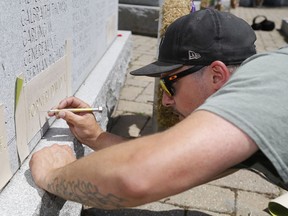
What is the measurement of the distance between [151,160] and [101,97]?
1896 mm

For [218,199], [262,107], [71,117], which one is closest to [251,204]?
[218,199]

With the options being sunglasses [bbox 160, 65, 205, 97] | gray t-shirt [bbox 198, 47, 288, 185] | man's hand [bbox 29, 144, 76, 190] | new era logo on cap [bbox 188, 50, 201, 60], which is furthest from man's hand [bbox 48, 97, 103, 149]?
gray t-shirt [bbox 198, 47, 288, 185]

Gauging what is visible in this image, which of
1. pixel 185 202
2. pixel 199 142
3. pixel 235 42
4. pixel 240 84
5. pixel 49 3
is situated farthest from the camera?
pixel 185 202

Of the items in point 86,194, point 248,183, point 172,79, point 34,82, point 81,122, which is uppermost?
point 172,79

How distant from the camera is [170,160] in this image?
100 cm

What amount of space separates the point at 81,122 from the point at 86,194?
74cm

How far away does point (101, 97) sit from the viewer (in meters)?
2.87

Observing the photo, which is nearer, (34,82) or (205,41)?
(205,41)

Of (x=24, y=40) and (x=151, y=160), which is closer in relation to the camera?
(x=151, y=160)

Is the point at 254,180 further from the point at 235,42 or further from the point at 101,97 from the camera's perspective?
the point at 235,42

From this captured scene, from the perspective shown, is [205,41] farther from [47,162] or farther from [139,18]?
[139,18]

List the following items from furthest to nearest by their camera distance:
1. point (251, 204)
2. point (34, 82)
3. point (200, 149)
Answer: point (251, 204) < point (34, 82) < point (200, 149)

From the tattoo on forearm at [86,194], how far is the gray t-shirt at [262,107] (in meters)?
0.41

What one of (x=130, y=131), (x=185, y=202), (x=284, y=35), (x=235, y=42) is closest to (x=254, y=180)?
(x=185, y=202)
